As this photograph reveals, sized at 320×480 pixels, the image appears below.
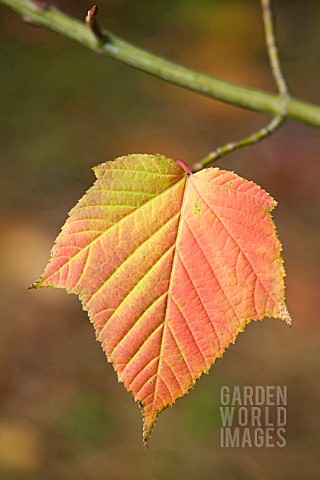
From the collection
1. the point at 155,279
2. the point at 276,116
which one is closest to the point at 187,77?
the point at 276,116

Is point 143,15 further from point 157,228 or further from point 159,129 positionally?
point 157,228

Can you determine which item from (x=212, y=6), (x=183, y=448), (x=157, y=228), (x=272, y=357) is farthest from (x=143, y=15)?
(x=157, y=228)

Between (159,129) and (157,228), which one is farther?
(159,129)

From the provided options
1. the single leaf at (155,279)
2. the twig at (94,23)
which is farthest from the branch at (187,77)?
the single leaf at (155,279)

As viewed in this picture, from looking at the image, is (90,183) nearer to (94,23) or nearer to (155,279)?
(94,23)

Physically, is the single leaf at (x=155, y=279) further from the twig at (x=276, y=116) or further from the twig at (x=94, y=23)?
the twig at (x=94, y=23)

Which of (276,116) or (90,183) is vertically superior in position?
(90,183)
